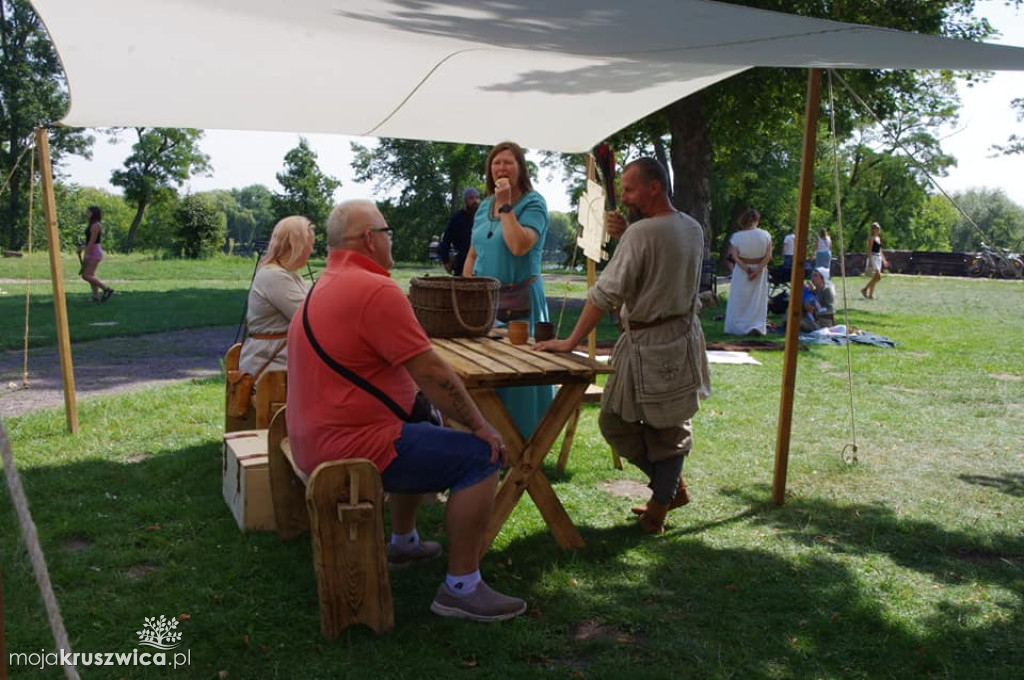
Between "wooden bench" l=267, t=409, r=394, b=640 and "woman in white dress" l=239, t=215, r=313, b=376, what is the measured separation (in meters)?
1.94

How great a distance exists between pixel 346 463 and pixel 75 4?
2071 mm

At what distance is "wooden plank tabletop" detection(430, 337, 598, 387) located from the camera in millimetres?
3355

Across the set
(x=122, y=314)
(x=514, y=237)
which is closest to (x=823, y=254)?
(x=122, y=314)

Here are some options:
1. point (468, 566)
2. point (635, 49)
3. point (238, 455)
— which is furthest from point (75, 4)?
point (468, 566)

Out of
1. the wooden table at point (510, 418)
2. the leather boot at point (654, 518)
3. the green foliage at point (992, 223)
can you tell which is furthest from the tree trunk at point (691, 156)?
the green foliage at point (992, 223)

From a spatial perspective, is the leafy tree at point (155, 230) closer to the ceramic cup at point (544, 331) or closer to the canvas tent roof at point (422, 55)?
the canvas tent roof at point (422, 55)

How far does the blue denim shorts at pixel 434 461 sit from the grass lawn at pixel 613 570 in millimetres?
521

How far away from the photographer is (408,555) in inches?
145

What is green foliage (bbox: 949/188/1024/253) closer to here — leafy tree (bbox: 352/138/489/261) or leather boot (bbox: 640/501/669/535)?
leafy tree (bbox: 352/138/489/261)

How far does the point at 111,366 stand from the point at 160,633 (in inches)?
250

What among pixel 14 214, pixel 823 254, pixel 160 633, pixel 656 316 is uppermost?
pixel 14 214

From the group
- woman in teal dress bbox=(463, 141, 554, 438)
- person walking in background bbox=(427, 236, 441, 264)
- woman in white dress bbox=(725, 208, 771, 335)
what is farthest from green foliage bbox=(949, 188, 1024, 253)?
woman in teal dress bbox=(463, 141, 554, 438)

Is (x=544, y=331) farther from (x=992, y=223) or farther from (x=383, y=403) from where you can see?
(x=992, y=223)

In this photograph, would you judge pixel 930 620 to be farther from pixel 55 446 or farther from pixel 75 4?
pixel 55 446
